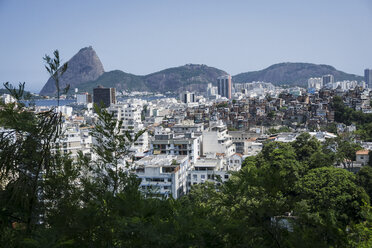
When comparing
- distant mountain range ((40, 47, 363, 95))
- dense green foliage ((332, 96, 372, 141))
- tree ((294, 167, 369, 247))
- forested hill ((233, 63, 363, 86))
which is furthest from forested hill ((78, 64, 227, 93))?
tree ((294, 167, 369, 247))

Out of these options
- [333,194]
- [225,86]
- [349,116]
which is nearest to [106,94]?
[225,86]

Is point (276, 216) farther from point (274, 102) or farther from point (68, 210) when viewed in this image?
point (274, 102)

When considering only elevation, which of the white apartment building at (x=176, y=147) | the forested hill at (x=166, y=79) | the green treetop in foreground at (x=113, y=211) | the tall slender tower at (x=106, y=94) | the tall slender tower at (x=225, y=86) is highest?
the forested hill at (x=166, y=79)

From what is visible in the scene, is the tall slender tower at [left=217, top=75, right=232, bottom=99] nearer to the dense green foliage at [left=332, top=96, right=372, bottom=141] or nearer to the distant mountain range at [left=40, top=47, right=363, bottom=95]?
the distant mountain range at [left=40, top=47, right=363, bottom=95]

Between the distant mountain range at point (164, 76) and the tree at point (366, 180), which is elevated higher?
the distant mountain range at point (164, 76)

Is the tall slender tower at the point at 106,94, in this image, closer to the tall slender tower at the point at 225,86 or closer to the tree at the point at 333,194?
the tall slender tower at the point at 225,86

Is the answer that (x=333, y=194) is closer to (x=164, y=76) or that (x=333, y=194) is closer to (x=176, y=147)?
(x=176, y=147)

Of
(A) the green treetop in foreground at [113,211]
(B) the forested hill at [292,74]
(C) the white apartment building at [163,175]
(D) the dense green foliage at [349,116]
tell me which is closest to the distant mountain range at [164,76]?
(B) the forested hill at [292,74]

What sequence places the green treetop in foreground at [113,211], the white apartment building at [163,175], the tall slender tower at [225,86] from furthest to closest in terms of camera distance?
the tall slender tower at [225,86] → the white apartment building at [163,175] → the green treetop in foreground at [113,211]

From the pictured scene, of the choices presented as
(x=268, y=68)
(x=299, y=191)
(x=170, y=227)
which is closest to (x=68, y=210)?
(x=170, y=227)
